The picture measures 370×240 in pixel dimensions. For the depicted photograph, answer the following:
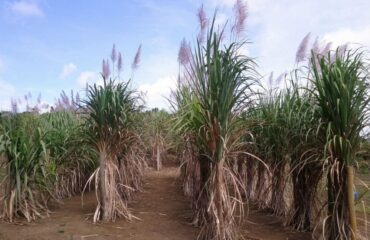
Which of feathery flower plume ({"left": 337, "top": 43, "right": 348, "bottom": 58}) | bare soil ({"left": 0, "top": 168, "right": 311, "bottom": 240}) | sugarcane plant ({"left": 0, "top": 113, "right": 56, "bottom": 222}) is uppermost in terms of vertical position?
feathery flower plume ({"left": 337, "top": 43, "right": 348, "bottom": 58})

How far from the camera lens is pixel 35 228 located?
555 centimetres

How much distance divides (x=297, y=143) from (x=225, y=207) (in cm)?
153

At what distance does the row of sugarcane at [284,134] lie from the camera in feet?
14.2

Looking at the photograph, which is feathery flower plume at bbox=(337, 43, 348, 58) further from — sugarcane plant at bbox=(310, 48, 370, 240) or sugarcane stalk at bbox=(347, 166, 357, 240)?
sugarcane stalk at bbox=(347, 166, 357, 240)

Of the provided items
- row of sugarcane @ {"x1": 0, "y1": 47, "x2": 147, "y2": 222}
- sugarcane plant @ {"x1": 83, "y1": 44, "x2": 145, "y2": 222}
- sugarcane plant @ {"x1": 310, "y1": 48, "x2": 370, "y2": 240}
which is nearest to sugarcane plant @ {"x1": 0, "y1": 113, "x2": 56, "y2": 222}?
row of sugarcane @ {"x1": 0, "y1": 47, "x2": 147, "y2": 222}

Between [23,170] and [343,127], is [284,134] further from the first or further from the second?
[23,170]

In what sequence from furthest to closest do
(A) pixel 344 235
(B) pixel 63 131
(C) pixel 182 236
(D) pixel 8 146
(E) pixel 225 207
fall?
(B) pixel 63 131 → (D) pixel 8 146 → (C) pixel 182 236 → (E) pixel 225 207 → (A) pixel 344 235

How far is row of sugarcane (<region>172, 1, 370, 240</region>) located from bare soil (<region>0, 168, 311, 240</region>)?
26 cm

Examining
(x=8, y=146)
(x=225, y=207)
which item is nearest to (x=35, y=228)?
(x=8, y=146)

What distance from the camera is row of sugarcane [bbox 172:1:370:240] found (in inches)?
170

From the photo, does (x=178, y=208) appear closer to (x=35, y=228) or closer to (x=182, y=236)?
(x=182, y=236)

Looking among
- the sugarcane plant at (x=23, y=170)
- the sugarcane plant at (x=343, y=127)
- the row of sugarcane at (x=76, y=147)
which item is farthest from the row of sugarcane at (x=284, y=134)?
the sugarcane plant at (x=23, y=170)

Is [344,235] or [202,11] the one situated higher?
[202,11]

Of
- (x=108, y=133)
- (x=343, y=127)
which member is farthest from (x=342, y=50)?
(x=108, y=133)
